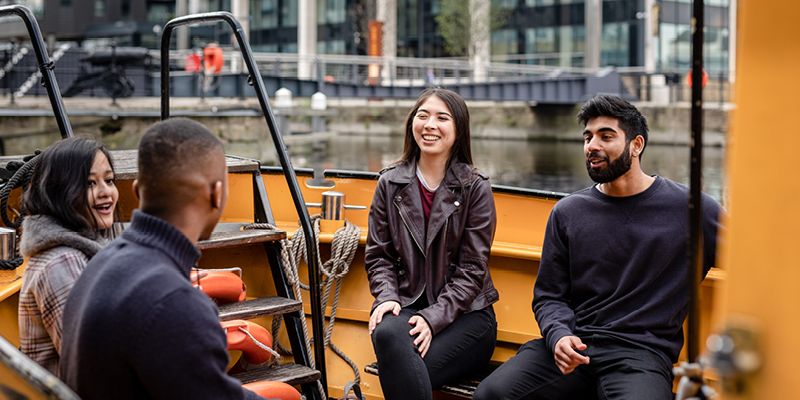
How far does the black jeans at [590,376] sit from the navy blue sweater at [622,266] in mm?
52

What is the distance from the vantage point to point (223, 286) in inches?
141

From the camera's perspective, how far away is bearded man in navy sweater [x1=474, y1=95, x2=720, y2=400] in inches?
121

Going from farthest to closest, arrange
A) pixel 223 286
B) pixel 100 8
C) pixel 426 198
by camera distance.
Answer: pixel 100 8 < pixel 426 198 < pixel 223 286

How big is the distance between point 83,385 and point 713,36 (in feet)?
142

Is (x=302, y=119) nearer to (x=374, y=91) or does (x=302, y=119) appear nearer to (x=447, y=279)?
(x=374, y=91)

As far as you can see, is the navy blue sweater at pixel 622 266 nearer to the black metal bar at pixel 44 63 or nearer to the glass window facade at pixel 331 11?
the black metal bar at pixel 44 63

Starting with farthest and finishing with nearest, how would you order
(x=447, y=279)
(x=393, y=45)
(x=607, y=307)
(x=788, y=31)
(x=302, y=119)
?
(x=393, y=45), (x=302, y=119), (x=447, y=279), (x=607, y=307), (x=788, y=31)

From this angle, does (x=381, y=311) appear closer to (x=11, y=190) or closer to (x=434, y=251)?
(x=434, y=251)

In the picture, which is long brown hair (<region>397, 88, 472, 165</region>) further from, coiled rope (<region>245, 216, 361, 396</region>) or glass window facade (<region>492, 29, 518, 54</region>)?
glass window facade (<region>492, 29, 518, 54</region>)

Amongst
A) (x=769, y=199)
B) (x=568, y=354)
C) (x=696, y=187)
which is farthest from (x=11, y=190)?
(x=769, y=199)

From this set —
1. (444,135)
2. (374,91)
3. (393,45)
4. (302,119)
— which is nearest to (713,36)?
(393,45)

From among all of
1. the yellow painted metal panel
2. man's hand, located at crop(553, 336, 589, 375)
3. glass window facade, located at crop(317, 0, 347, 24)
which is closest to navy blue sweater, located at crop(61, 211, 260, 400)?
the yellow painted metal panel

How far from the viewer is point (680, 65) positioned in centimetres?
4334

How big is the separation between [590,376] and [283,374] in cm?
105
